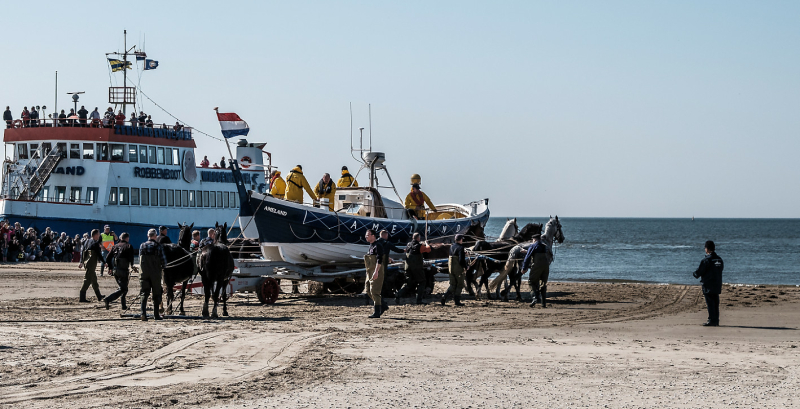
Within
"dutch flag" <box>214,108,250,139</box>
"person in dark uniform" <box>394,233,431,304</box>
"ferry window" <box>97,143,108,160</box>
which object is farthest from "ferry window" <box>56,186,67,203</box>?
"person in dark uniform" <box>394,233,431,304</box>

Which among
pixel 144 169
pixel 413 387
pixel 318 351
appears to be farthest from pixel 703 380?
pixel 144 169

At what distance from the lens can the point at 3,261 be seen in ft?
111

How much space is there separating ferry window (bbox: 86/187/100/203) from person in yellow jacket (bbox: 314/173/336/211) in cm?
2181

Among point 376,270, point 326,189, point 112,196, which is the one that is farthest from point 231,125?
point 112,196

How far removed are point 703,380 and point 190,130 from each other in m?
37.8

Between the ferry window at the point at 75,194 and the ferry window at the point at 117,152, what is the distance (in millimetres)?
2121

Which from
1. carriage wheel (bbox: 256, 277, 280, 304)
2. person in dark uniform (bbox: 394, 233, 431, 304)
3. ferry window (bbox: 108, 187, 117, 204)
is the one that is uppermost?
ferry window (bbox: 108, 187, 117, 204)

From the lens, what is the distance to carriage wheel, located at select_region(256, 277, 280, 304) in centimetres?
1845

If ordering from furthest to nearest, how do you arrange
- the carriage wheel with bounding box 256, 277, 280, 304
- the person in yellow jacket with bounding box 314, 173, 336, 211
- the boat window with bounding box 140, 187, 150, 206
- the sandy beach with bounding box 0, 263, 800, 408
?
the boat window with bounding box 140, 187, 150, 206 < the person in yellow jacket with bounding box 314, 173, 336, 211 < the carriage wheel with bounding box 256, 277, 280, 304 < the sandy beach with bounding box 0, 263, 800, 408

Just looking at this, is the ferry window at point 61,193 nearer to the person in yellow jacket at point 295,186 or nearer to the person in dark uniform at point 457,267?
the person in yellow jacket at point 295,186

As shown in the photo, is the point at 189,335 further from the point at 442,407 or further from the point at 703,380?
the point at 703,380

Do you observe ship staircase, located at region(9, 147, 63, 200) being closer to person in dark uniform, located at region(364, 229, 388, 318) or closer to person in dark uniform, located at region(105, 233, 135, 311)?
person in dark uniform, located at region(105, 233, 135, 311)

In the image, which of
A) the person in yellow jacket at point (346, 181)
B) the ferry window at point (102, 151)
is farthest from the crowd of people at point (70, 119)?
the person in yellow jacket at point (346, 181)

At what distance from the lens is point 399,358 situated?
35.1 ft
